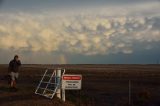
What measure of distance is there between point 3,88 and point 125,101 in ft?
21.5

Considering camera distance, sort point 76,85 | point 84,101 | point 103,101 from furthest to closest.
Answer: point 103,101, point 84,101, point 76,85

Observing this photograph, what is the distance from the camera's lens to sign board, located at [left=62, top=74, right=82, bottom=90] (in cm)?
2056

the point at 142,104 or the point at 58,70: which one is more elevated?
the point at 58,70

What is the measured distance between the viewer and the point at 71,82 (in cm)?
2064

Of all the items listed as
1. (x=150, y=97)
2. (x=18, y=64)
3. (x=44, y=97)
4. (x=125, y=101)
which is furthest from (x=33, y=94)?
(x=150, y=97)

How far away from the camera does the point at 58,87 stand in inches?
832

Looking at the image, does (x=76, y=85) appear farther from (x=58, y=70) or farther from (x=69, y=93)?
(x=69, y=93)

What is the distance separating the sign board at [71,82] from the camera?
67.5 ft

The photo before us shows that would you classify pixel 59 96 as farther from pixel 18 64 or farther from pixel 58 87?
pixel 18 64

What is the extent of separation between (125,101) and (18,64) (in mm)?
5876

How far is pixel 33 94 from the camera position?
23.0m

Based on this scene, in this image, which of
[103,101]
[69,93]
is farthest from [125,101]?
[69,93]

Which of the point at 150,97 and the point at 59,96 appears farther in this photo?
the point at 150,97

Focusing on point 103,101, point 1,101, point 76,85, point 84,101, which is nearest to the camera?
point 76,85
